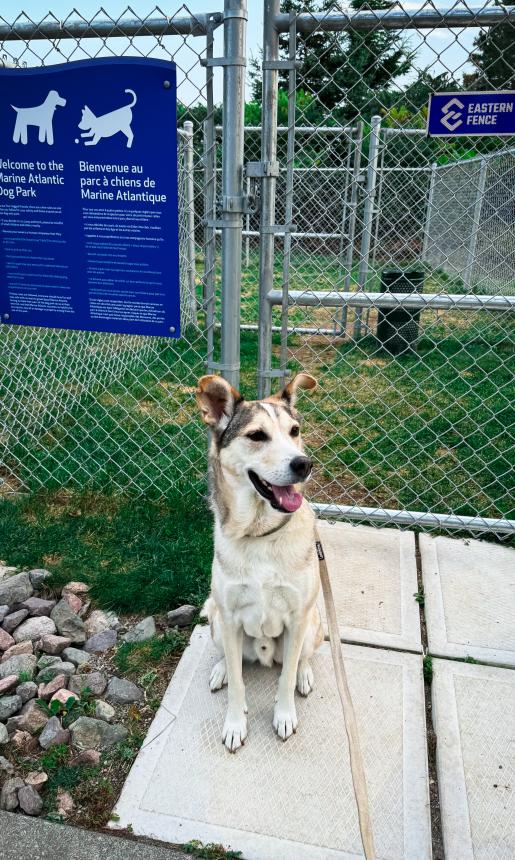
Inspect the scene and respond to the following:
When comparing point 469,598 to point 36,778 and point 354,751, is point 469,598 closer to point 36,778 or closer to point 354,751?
point 354,751

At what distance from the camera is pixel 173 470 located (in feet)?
13.5

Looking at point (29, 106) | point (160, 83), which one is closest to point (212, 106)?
point (160, 83)

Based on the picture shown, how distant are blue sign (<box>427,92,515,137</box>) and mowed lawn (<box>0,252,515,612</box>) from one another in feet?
5.13

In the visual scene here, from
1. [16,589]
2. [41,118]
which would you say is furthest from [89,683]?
[41,118]

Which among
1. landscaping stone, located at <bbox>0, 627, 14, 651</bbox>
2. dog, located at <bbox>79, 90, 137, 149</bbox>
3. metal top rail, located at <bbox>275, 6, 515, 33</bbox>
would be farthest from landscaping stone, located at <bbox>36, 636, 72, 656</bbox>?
metal top rail, located at <bbox>275, 6, 515, 33</bbox>

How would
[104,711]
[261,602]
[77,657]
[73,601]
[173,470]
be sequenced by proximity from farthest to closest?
[173,470] < [73,601] < [77,657] < [104,711] < [261,602]

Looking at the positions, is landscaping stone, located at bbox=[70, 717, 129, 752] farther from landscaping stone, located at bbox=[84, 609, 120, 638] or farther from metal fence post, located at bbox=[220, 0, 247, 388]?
metal fence post, located at bbox=[220, 0, 247, 388]

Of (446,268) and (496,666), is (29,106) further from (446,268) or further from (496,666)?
(446,268)

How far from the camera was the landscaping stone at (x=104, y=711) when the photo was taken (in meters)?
2.27

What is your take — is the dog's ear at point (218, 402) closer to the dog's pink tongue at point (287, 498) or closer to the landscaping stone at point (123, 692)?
the dog's pink tongue at point (287, 498)

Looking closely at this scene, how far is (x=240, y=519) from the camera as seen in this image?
2.12 metres

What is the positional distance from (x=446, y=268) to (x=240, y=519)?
38.4 ft

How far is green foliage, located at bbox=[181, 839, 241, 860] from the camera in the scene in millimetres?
1784

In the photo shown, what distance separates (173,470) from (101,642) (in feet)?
5.30
